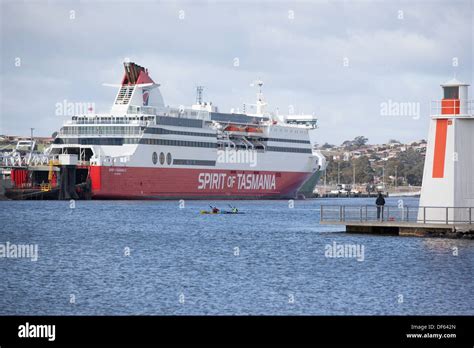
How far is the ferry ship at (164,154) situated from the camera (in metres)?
96.9

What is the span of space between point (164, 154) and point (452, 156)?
200 ft

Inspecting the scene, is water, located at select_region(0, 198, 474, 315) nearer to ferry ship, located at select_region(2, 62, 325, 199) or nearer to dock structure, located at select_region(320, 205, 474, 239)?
dock structure, located at select_region(320, 205, 474, 239)

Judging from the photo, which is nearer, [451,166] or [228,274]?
[228,274]

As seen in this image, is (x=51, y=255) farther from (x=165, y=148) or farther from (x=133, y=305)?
(x=165, y=148)

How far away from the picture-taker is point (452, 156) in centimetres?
4275

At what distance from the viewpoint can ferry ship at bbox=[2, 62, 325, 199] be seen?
96.9 meters

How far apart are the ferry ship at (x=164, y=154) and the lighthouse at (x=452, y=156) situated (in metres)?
55.4

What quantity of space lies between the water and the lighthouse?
1654mm

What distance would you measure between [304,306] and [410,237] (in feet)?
55.3

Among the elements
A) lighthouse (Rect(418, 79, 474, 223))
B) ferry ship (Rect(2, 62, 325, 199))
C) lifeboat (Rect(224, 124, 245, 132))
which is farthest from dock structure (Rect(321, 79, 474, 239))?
lifeboat (Rect(224, 124, 245, 132))

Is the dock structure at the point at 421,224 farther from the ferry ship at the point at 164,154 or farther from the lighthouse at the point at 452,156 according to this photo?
the ferry ship at the point at 164,154

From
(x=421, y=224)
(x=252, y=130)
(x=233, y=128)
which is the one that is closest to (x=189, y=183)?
(x=233, y=128)

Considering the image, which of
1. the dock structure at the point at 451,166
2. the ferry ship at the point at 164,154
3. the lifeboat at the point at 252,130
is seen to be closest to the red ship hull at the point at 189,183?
the ferry ship at the point at 164,154

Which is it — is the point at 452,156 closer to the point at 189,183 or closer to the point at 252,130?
the point at 189,183
